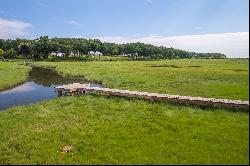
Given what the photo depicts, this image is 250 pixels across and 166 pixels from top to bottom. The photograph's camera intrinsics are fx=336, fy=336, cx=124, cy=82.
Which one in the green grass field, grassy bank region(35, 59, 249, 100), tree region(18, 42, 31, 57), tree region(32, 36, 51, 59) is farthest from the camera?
tree region(18, 42, 31, 57)

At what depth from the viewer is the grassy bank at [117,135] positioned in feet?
55.6

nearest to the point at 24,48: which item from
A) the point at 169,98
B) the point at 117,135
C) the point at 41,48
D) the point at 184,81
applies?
the point at 41,48

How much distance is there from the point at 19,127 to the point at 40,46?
154 metres

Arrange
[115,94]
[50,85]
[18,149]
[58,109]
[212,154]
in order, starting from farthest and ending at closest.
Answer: [50,85]
[115,94]
[58,109]
[18,149]
[212,154]

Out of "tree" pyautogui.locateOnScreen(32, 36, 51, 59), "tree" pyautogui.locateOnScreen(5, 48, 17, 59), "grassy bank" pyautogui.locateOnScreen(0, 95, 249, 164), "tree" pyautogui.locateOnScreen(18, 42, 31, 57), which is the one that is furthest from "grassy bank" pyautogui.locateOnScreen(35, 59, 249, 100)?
"tree" pyautogui.locateOnScreen(18, 42, 31, 57)

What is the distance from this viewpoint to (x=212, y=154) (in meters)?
16.6

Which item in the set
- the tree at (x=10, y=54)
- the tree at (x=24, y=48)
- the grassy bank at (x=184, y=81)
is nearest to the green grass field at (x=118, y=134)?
the grassy bank at (x=184, y=81)

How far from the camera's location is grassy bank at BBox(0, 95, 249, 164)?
1695cm

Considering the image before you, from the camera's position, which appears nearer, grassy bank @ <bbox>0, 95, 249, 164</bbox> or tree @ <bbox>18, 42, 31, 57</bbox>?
grassy bank @ <bbox>0, 95, 249, 164</bbox>

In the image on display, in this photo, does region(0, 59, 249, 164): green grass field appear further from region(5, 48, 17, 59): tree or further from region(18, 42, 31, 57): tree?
region(18, 42, 31, 57): tree

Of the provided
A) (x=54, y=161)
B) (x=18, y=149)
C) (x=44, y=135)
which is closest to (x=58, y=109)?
(x=44, y=135)

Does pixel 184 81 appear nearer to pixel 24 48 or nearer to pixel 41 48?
pixel 41 48

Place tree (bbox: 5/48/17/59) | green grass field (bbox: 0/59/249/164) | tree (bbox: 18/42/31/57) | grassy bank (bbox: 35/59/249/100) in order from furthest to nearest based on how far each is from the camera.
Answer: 1. tree (bbox: 18/42/31/57)
2. tree (bbox: 5/48/17/59)
3. grassy bank (bbox: 35/59/249/100)
4. green grass field (bbox: 0/59/249/164)

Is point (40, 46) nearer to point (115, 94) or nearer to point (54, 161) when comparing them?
point (115, 94)
